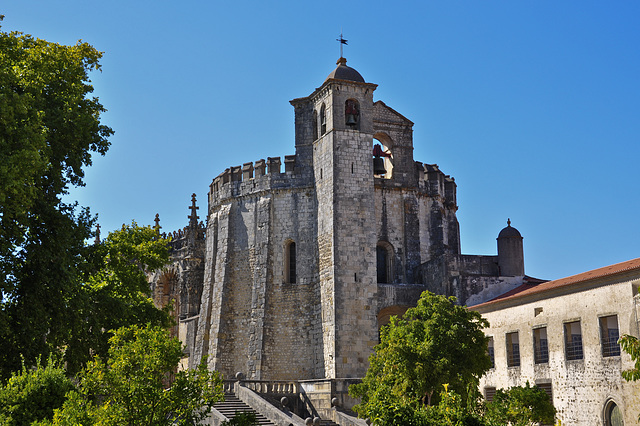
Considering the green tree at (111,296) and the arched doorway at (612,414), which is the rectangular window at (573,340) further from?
the green tree at (111,296)

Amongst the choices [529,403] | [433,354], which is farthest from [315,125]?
[529,403]

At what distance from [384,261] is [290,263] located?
4.42 metres

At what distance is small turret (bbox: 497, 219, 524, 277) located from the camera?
33.1 m

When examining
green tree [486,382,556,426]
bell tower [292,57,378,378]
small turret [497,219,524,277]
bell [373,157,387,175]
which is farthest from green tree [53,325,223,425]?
bell [373,157,387,175]

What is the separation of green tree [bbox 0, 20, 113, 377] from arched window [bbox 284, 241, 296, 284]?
14.3 m

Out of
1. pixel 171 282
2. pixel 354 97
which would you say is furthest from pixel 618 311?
pixel 171 282

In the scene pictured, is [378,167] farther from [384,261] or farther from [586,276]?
[586,276]

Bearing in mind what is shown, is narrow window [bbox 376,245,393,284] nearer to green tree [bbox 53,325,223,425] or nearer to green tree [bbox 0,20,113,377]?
green tree [bbox 0,20,113,377]

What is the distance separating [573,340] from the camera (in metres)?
24.0

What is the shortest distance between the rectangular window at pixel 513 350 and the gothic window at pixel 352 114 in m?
12.1

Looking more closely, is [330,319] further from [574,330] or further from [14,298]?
[14,298]

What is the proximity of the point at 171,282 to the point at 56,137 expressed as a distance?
2653 cm

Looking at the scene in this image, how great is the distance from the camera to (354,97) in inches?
1356

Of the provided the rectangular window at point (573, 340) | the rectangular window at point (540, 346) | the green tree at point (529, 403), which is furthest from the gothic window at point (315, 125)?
the green tree at point (529, 403)
